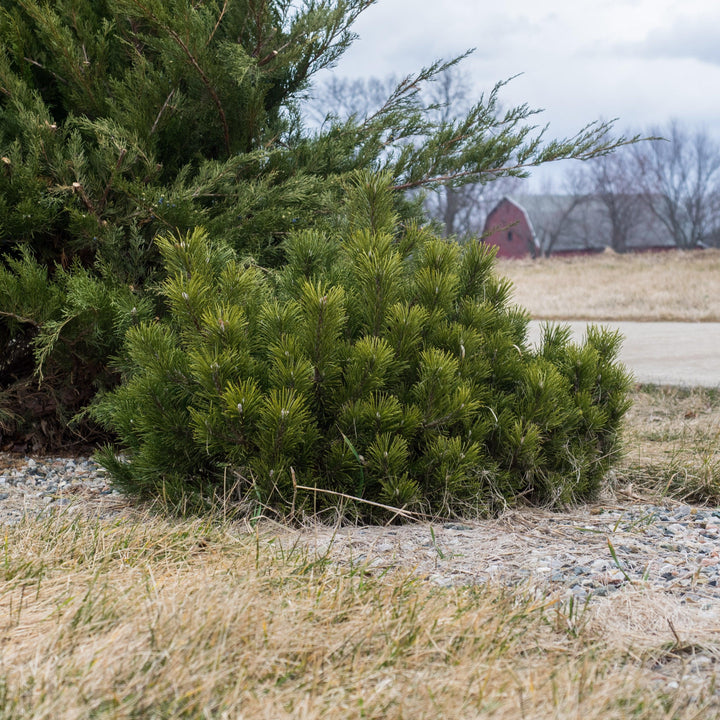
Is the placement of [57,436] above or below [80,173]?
below

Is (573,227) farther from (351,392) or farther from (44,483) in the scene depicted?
(351,392)

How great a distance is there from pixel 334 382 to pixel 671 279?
18739 mm

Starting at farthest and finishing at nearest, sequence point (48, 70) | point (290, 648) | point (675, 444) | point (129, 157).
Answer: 1. point (675, 444)
2. point (48, 70)
3. point (129, 157)
4. point (290, 648)

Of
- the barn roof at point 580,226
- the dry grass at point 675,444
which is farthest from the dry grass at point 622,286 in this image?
the barn roof at point 580,226

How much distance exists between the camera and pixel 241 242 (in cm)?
411

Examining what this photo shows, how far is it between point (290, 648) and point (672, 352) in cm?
759

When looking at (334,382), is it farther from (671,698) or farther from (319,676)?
(671,698)

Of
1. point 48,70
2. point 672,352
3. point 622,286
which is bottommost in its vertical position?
point 672,352

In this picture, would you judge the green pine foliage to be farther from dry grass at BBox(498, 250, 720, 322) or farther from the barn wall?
the barn wall

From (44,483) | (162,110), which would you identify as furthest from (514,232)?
(44,483)

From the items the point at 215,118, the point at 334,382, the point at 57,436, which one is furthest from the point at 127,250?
the point at 334,382

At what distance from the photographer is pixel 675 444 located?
4.54 m

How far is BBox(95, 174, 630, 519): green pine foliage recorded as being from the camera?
3.04 metres

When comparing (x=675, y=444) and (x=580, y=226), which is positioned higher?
(x=580, y=226)
